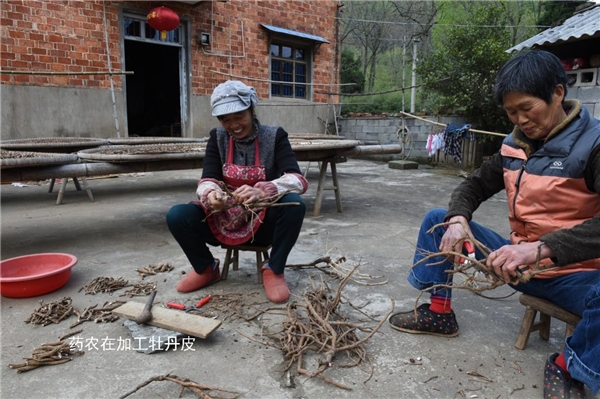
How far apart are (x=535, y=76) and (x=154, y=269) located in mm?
2387

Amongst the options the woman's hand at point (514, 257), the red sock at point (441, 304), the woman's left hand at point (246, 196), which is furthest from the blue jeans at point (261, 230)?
the woman's hand at point (514, 257)

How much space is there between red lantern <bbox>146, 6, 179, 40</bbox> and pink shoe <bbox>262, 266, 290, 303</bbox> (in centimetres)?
639

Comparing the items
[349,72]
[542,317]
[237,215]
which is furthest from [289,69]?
[542,317]

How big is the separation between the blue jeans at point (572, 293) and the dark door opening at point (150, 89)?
1045 centimetres

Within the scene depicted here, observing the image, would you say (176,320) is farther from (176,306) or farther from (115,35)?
(115,35)

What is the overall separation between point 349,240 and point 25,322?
7.71ft

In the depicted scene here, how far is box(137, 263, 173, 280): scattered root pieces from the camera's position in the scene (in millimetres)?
2674

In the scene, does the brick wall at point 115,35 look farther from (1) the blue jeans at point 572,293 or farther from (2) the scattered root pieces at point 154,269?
(1) the blue jeans at point 572,293

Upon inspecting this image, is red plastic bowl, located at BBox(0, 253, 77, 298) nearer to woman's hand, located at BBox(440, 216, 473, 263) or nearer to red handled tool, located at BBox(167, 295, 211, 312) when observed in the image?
red handled tool, located at BBox(167, 295, 211, 312)

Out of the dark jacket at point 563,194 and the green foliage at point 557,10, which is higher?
the green foliage at point 557,10

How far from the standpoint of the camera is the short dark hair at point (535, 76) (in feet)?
4.68

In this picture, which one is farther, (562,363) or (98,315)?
(98,315)

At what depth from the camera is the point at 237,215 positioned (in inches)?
89.7

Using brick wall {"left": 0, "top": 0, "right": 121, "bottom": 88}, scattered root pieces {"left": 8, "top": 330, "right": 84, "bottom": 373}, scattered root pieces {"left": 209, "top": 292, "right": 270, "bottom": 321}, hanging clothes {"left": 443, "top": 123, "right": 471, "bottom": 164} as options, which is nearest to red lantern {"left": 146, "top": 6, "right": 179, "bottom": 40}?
brick wall {"left": 0, "top": 0, "right": 121, "bottom": 88}
